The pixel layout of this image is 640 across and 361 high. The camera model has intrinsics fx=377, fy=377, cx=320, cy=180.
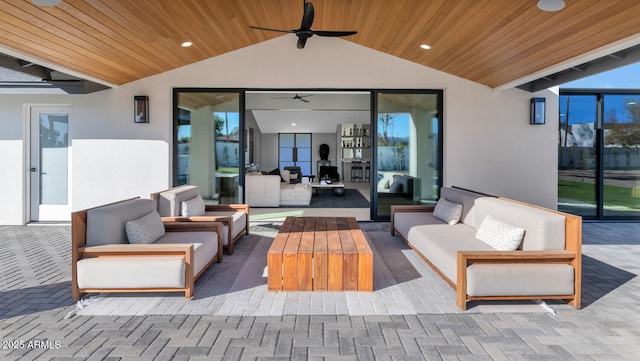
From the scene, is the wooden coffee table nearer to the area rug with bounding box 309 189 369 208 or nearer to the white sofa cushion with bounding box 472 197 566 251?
the white sofa cushion with bounding box 472 197 566 251

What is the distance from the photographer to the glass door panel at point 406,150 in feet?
22.8

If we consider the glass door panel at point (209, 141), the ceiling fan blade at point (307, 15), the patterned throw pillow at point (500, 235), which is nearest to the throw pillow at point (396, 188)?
the glass door panel at point (209, 141)

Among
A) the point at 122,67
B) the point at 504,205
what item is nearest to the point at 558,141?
the point at 504,205

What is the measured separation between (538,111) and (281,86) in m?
4.55

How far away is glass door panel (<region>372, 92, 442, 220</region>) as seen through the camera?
273 inches

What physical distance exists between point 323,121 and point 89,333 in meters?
13.0

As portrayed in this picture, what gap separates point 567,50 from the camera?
470 centimetres

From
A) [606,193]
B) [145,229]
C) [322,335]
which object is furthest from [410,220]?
[606,193]

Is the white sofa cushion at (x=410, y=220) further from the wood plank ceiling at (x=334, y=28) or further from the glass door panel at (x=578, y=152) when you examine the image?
the glass door panel at (x=578, y=152)

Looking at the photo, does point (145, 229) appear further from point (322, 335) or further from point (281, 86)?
point (281, 86)

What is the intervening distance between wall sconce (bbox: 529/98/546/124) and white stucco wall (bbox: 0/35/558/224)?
0.37 ft

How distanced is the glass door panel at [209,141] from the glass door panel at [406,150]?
102 inches

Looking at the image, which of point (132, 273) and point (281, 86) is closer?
point (132, 273)

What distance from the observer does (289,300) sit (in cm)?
325
